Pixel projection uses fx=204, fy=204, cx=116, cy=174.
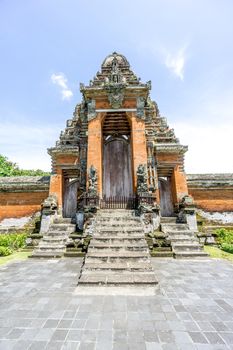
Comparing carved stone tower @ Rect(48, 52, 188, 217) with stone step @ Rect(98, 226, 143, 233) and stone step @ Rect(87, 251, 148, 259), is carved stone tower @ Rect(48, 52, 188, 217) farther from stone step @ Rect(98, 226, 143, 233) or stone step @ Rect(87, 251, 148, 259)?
stone step @ Rect(87, 251, 148, 259)

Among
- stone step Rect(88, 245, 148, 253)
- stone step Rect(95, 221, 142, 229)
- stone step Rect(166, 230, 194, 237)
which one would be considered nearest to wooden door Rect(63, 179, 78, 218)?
stone step Rect(95, 221, 142, 229)

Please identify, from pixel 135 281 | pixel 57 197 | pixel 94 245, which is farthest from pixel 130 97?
pixel 135 281

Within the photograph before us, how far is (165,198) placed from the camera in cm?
1427

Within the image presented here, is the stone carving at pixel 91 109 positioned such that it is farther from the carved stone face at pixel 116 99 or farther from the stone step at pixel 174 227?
the stone step at pixel 174 227

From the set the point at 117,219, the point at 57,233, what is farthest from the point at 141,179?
the point at 57,233

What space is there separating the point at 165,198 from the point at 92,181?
647 cm

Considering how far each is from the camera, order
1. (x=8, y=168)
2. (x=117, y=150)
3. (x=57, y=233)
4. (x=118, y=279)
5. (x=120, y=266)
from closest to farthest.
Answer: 1. (x=118, y=279)
2. (x=120, y=266)
3. (x=57, y=233)
4. (x=117, y=150)
5. (x=8, y=168)

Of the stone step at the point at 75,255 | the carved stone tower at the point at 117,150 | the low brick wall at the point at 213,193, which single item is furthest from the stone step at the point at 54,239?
the low brick wall at the point at 213,193

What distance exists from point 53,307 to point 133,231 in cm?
441

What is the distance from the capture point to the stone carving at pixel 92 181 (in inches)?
379

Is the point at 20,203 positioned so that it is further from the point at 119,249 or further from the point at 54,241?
the point at 119,249

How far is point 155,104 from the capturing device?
631 inches

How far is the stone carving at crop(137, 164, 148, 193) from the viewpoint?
376 inches

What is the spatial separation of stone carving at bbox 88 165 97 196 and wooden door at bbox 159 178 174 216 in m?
6.13
